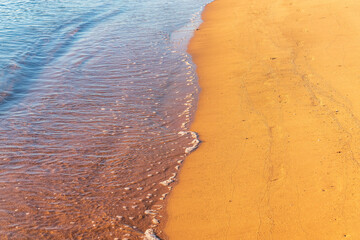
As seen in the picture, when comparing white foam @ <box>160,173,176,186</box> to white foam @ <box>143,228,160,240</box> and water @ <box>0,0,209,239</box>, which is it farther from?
white foam @ <box>143,228,160,240</box>

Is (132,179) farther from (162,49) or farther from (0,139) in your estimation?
(162,49)

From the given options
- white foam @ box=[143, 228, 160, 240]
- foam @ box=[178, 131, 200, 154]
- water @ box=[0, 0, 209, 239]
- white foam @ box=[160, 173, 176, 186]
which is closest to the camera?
white foam @ box=[143, 228, 160, 240]

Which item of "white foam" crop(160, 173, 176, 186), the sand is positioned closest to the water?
"white foam" crop(160, 173, 176, 186)

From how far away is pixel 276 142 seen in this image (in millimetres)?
5180

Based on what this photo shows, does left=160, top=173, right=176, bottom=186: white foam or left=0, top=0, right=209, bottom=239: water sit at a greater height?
left=0, top=0, right=209, bottom=239: water

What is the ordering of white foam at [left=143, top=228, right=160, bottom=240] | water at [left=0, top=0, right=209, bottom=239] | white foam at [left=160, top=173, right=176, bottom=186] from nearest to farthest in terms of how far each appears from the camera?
1. white foam at [left=143, top=228, right=160, bottom=240]
2. water at [left=0, top=0, right=209, bottom=239]
3. white foam at [left=160, top=173, right=176, bottom=186]

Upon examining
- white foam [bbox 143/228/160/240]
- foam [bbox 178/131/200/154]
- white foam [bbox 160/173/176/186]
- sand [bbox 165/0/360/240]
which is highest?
white foam [bbox 143/228/160/240]

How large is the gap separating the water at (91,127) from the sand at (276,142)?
1.35ft

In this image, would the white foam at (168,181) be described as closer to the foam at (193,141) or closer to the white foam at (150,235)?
the foam at (193,141)

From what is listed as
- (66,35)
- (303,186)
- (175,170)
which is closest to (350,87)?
(303,186)

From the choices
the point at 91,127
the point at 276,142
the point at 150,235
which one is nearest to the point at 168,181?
the point at 150,235

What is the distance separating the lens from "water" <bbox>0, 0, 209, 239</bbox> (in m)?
4.19

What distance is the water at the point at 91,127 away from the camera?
4.19m

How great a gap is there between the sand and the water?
41 centimetres
